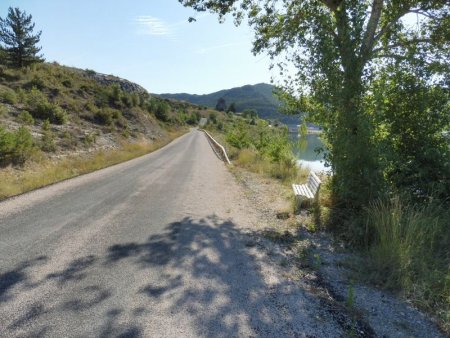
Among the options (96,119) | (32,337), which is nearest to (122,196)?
(32,337)

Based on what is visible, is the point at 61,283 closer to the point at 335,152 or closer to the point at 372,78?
the point at 335,152

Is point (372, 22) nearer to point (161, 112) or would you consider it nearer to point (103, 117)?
point (103, 117)

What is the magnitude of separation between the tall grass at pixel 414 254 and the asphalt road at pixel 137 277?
1.40 meters

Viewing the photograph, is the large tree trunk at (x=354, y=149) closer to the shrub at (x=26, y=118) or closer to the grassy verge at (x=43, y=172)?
the grassy verge at (x=43, y=172)

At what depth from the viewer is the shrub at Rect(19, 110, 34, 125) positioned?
63.6ft

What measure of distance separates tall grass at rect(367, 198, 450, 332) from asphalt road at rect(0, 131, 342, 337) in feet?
4.59

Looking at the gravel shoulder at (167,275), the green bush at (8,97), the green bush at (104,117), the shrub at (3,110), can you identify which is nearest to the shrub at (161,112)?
the green bush at (104,117)

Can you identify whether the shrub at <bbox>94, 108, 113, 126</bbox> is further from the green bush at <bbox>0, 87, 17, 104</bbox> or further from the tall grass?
the tall grass

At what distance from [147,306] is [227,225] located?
3.80m

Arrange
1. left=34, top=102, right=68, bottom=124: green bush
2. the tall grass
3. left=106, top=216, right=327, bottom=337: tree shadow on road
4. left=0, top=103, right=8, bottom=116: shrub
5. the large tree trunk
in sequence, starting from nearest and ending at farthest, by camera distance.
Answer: left=106, top=216, right=327, bottom=337: tree shadow on road < the tall grass < the large tree trunk < left=0, top=103, right=8, bottom=116: shrub < left=34, top=102, right=68, bottom=124: green bush

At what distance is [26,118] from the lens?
19500mm

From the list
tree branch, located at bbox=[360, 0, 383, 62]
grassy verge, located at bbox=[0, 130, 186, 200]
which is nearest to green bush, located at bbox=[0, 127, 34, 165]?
grassy verge, located at bbox=[0, 130, 186, 200]

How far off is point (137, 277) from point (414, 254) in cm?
413

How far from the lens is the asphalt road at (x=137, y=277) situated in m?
3.55
